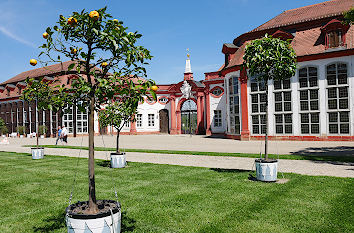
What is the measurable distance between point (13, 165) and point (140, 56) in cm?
1058

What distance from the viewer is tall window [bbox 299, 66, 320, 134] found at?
21281 mm

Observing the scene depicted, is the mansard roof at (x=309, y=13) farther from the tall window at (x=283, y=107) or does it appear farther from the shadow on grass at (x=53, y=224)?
the shadow on grass at (x=53, y=224)

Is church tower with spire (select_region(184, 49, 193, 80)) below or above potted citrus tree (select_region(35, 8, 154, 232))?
above

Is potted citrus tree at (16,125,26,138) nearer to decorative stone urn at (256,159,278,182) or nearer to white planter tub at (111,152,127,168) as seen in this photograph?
white planter tub at (111,152,127,168)

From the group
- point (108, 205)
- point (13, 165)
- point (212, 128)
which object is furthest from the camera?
point (212, 128)

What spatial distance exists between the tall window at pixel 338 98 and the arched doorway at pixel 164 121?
23.8 m

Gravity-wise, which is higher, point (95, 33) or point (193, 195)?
point (95, 33)

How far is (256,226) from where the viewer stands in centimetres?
460

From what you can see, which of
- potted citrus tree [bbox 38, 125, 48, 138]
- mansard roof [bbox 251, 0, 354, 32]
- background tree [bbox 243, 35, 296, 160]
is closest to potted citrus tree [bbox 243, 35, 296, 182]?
background tree [bbox 243, 35, 296, 160]

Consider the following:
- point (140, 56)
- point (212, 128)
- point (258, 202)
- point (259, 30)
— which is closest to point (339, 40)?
point (259, 30)

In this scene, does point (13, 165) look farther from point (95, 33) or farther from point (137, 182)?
point (95, 33)

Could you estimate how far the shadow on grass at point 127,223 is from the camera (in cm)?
454

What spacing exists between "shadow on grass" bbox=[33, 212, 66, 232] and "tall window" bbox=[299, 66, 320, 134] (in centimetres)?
2010

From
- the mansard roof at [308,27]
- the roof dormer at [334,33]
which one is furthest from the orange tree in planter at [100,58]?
the roof dormer at [334,33]
